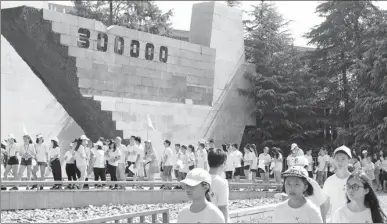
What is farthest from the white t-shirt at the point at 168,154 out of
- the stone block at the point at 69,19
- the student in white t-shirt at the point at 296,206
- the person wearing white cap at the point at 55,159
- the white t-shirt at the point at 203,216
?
the white t-shirt at the point at 203,216

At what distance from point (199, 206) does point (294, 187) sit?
0.76m

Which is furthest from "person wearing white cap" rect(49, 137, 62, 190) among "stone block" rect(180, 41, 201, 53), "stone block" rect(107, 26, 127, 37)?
"stone block" rect(180, 41, 201, 53)

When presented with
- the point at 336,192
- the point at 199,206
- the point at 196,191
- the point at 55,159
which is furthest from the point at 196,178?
the point at 55,159

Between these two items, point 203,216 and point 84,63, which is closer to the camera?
point 203,216

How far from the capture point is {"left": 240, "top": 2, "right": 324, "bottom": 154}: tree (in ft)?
107

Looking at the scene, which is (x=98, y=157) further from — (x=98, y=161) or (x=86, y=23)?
(x=86, y=23)

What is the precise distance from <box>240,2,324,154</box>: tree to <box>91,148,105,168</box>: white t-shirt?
50.4 ft

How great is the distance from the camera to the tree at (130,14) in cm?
3616

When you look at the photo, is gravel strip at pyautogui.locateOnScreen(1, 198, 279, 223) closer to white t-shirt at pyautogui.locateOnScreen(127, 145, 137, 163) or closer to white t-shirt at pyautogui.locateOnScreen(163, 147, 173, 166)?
white t-shirt at pyautogui.locateOnScreen(127, 145, 137, 163)

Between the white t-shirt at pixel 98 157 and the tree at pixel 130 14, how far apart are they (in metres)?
19.8

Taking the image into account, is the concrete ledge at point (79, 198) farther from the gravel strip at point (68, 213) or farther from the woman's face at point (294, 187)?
the woman's face at point (294, 187)

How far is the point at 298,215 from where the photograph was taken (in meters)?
4.70

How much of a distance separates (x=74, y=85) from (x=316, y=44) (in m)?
18.2

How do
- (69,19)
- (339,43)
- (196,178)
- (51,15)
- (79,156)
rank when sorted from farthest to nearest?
(339,43), (69,19), (51,15), (79,156), (196,178)
